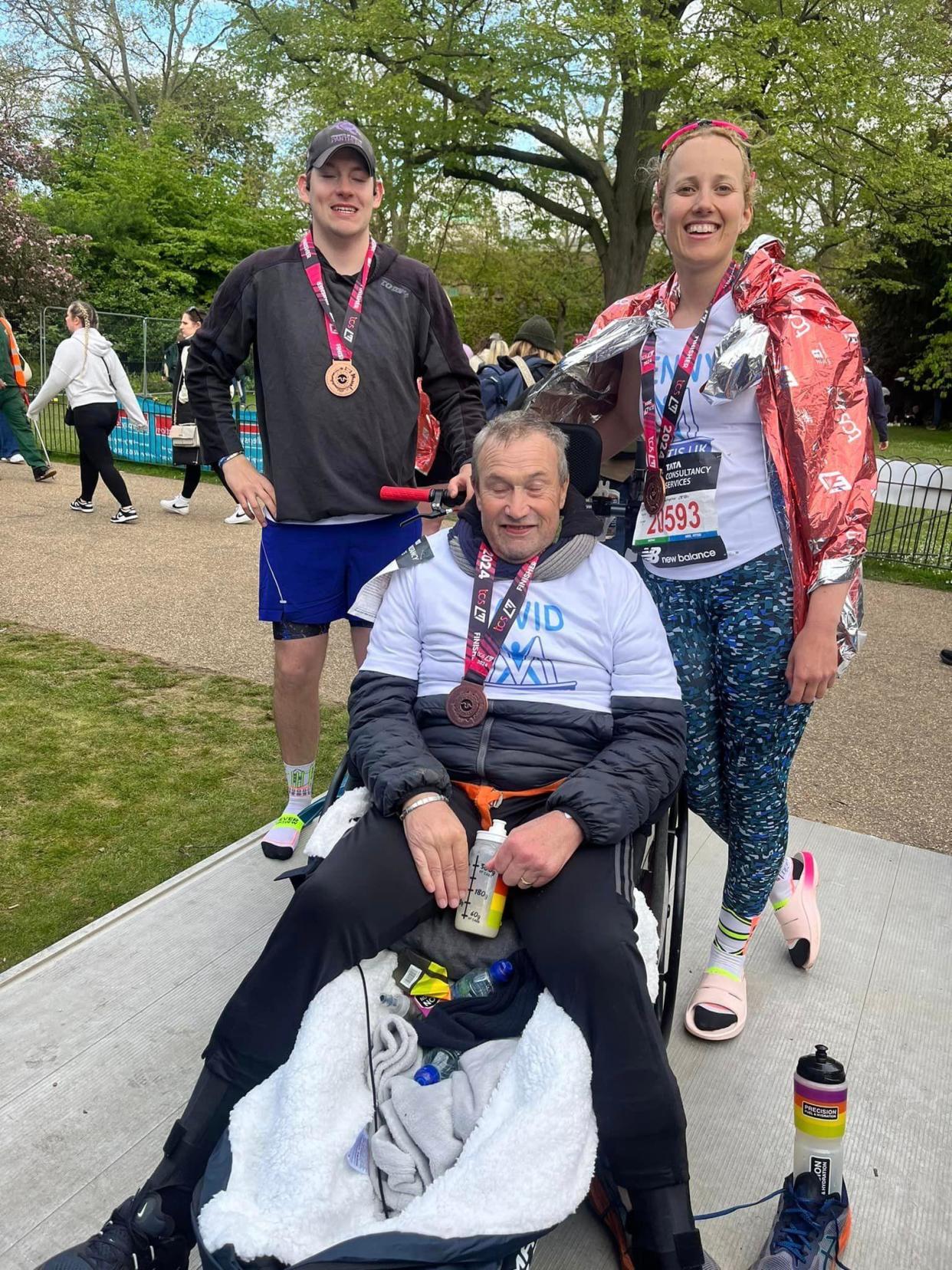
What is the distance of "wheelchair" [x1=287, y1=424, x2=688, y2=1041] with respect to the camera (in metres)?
2.14

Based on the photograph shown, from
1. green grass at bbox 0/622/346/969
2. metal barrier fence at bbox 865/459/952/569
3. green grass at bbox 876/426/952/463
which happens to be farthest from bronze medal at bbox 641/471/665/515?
green grass at bbox 876/426/952/463

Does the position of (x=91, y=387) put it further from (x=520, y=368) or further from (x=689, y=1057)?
(x=689, y=1057)

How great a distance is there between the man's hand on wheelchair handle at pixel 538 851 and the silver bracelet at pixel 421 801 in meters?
0.16

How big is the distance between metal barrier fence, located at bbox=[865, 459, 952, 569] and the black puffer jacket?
847 centimetres

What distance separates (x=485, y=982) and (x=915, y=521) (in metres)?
10.2

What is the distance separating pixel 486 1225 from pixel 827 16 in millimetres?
16086

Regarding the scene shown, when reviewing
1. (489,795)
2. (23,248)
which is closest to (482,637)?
(489,795)

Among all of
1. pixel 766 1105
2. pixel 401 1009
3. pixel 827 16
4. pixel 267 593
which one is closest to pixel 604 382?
pixel 267 593

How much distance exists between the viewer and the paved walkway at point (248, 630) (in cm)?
A: 436

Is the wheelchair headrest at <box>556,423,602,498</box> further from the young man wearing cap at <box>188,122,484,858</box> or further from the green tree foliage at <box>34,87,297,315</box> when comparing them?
the green tree foliage at <box>34,87,297,315</box>

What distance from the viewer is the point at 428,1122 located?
1.67 metres

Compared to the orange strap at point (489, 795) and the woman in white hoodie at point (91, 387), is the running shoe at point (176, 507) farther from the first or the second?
the orange strap at point (489, 795)

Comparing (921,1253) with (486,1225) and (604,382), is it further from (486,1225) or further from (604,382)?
(604,382)

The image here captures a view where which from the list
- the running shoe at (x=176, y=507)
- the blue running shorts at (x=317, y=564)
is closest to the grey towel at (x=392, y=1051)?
the blue running shorts at (x=317, y=564)
